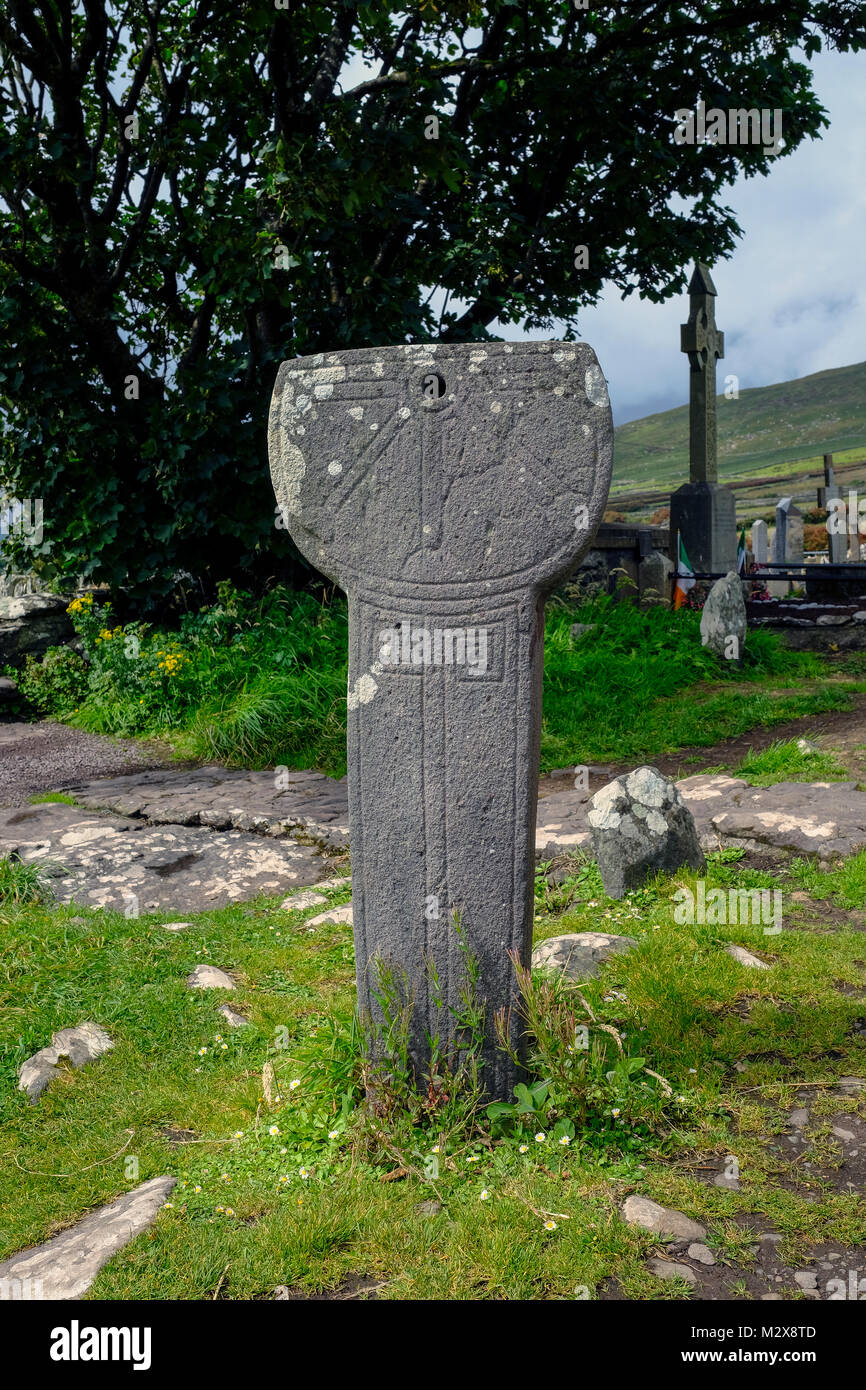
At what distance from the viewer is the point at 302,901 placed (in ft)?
17.0

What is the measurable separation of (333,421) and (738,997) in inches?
98.3

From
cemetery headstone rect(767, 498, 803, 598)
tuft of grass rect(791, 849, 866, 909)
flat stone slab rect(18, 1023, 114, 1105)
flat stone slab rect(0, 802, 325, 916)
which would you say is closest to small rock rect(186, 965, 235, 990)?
flat stone slab rect(18, 1023, 114, 1105)

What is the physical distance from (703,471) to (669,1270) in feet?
45.6

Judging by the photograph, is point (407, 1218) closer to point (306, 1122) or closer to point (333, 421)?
point (306, 1122)

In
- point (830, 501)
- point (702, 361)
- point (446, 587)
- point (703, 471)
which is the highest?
point (702, 361)

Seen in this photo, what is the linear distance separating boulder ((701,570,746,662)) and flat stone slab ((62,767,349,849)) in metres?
4.61

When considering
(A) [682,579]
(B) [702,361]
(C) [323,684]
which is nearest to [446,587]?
(C) [323,684]

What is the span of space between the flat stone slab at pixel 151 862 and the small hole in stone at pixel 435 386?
3.18m

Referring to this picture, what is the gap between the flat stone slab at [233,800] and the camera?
6363mm

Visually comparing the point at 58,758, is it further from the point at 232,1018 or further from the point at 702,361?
the point at 702,361

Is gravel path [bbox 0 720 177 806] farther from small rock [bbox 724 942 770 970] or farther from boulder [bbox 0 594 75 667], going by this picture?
small rock [bbox 724 942 770 970]

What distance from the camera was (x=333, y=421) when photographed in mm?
3033
